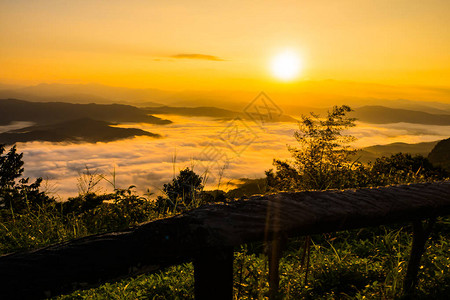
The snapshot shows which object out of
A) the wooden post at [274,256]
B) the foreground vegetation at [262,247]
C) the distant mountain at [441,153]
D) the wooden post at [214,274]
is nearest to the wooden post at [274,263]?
the wooden post at [274,256]

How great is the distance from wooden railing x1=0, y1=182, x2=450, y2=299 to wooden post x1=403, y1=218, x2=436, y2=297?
1.52 feet

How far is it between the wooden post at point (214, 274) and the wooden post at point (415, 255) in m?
1.80

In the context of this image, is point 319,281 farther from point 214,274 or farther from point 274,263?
point 214,274

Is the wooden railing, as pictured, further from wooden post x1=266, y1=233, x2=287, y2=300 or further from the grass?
the grass

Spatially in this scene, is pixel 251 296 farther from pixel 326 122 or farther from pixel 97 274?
pixel 326 122

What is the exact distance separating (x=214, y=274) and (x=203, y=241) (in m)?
0.19

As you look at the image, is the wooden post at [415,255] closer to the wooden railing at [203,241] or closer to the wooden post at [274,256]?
the wooden railing at [203,241]

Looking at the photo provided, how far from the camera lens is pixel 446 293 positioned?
3.06 metres

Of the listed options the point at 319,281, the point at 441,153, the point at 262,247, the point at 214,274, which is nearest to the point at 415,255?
the point at 319,281

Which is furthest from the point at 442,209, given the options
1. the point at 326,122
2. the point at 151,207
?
the point at 326,122

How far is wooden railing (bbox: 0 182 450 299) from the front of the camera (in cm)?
144

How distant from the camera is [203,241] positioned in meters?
1.68

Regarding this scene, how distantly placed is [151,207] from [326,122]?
9774mm

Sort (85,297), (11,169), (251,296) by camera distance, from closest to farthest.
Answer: (251,296) < (85,297) < (11,169)
